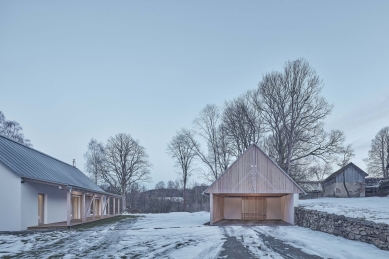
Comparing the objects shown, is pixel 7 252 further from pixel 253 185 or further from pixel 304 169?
pixel 304 169

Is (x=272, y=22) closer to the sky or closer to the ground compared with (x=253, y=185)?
closer to the sky

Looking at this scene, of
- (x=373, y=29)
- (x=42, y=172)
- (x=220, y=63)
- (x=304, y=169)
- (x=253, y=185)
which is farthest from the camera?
(x=304, y=169)

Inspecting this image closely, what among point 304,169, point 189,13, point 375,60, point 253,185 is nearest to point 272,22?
point 189,13

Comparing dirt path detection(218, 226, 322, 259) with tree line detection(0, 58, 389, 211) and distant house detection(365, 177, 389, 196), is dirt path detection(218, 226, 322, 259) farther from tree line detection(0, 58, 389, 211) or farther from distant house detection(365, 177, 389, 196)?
distant house detection(365, 177, 389, 196)

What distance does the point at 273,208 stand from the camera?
22.6 metres

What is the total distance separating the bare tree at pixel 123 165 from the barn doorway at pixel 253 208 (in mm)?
16437

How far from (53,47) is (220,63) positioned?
35.2ft

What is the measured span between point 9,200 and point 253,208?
1630 cm

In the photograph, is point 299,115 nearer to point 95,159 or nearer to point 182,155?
point 182,155

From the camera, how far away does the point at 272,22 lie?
16.7 meters

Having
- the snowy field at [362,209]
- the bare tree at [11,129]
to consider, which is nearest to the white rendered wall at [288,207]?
the snowy field at [362,209]

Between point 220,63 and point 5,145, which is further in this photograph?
point 220,63

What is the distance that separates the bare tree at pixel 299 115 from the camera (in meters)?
24.3

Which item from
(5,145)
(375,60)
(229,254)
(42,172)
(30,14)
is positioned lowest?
(229,254)
